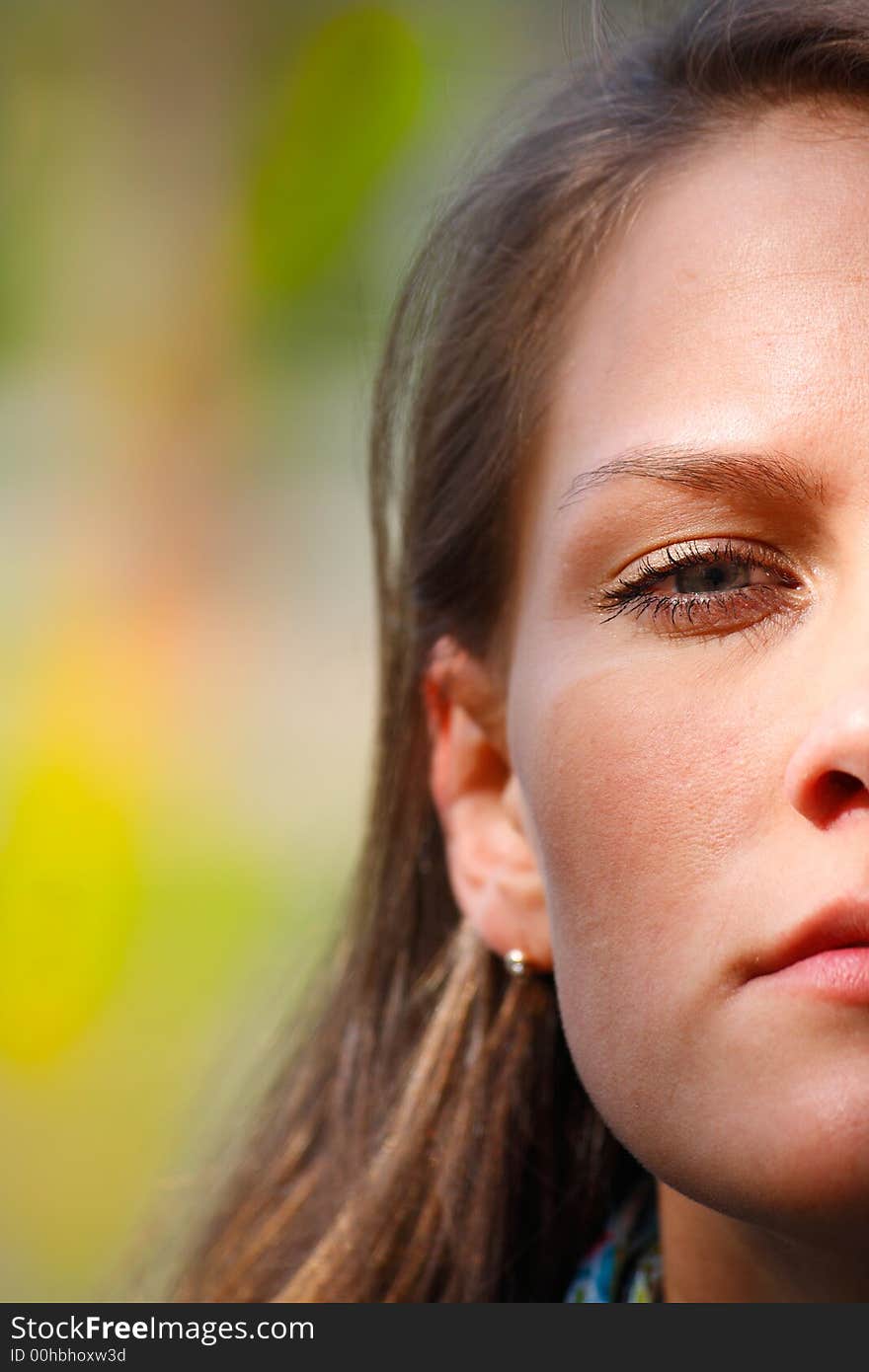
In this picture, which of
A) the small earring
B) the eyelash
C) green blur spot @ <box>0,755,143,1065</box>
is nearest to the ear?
the small earring

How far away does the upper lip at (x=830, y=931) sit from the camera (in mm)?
1316

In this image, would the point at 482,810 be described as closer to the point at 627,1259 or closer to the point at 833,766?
the point at 627,1259

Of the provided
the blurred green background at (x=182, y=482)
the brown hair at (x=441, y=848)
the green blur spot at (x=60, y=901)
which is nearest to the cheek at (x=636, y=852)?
the brown hair at (x=441, y=848)

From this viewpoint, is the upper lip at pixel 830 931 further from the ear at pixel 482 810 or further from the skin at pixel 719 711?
the ear at pixel 482 810

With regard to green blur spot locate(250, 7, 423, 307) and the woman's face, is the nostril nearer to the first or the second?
the woman's face

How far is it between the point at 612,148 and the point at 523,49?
5.53 m

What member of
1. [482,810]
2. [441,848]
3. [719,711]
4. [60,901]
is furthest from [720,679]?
[60,901]

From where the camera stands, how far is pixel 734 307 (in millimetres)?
1598

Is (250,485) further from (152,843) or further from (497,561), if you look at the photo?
(497,561)

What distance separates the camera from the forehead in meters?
1.51

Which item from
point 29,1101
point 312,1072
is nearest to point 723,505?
point 312,1072

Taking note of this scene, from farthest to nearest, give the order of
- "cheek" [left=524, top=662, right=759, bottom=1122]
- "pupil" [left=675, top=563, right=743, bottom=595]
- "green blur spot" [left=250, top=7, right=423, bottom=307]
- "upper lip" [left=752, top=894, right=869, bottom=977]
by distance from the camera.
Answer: "green blur spot" [left=250, top=7, right=423, bottom=307] < "pupil" [left=675, top=563, right=743, bottom=595] < "cheek" [left=524, top=662, right=759, bottom=1122] < "upper lip" [left=752, top=894, right=869, bottom=977]

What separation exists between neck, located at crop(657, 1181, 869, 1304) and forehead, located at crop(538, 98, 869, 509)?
805mm

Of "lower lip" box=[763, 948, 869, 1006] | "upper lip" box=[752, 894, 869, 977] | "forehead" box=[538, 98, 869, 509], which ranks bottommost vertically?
"lower lip" box=[763, 948, 869, 1006]
